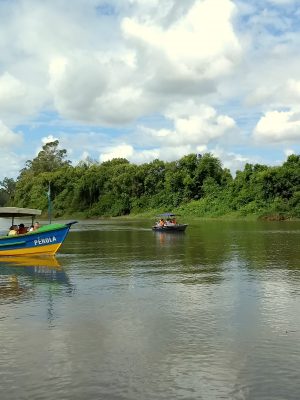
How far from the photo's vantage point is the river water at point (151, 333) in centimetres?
790

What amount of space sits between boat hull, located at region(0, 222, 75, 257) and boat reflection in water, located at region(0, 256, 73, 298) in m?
0.38

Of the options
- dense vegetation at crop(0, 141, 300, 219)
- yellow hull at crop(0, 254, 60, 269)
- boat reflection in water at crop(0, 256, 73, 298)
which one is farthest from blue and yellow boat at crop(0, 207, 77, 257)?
dense vegetation at crop(0, 141, 300, 219)

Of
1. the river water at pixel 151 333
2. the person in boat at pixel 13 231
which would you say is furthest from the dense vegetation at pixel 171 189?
the river water at pixel 151 333

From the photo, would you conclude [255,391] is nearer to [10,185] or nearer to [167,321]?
[167,321]

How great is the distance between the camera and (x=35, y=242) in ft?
81.7

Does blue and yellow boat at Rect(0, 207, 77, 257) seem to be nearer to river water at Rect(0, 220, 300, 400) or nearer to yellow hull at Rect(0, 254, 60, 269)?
yellow hull at Rect(0, 254, 60, 269)

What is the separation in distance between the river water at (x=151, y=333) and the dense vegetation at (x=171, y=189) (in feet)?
181

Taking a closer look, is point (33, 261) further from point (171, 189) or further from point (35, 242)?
point (171, 189)

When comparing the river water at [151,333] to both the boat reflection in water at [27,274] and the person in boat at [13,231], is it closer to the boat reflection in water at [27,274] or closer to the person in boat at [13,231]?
the boat reflection in water at [27,274]

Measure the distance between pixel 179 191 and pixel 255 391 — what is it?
8419 centimetres

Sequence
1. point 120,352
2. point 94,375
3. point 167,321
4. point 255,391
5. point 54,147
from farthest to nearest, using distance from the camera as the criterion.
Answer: point 54,147 → point 167,321 → point 120,352 → point 94,375 → point 255,391

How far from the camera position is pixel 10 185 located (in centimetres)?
17425

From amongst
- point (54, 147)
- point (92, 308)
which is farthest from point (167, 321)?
point (54, 147)

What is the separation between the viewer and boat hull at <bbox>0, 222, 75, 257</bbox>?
80.6ft
